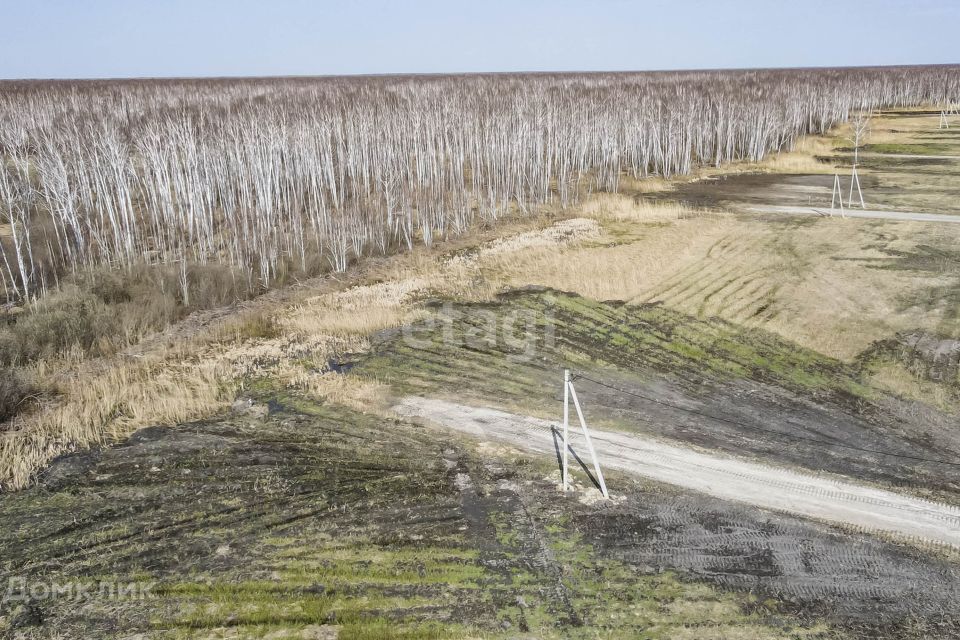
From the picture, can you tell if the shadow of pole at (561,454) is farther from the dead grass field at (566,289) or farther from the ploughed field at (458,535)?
the dead grass field at (566,289)

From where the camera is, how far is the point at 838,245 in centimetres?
1959

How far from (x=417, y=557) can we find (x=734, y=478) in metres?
4.55

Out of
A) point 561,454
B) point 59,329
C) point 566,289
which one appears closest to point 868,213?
point 566,289

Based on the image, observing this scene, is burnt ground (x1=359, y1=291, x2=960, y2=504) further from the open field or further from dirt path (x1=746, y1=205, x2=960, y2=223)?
dirt path (x1=746, y1=205, x2=960, y2=223)

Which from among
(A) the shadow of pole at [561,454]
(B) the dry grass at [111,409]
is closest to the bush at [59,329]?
(B) the dry grass at [111,409]

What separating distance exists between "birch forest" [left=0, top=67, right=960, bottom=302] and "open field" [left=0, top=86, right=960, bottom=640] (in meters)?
3.18

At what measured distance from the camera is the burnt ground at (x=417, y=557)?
6484mm

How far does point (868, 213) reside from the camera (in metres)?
23.2

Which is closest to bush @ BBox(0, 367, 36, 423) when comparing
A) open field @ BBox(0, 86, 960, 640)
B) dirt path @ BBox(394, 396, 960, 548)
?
open field @ BBox(0, 86, 960, 640)

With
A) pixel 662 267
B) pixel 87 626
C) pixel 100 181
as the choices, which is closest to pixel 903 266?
pixel 662 267

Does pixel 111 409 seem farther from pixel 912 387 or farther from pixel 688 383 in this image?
pixel 912 387

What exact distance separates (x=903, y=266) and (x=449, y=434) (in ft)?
46.7

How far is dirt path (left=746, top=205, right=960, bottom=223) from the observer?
22.2m

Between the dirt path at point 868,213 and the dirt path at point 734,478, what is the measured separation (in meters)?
17.4
